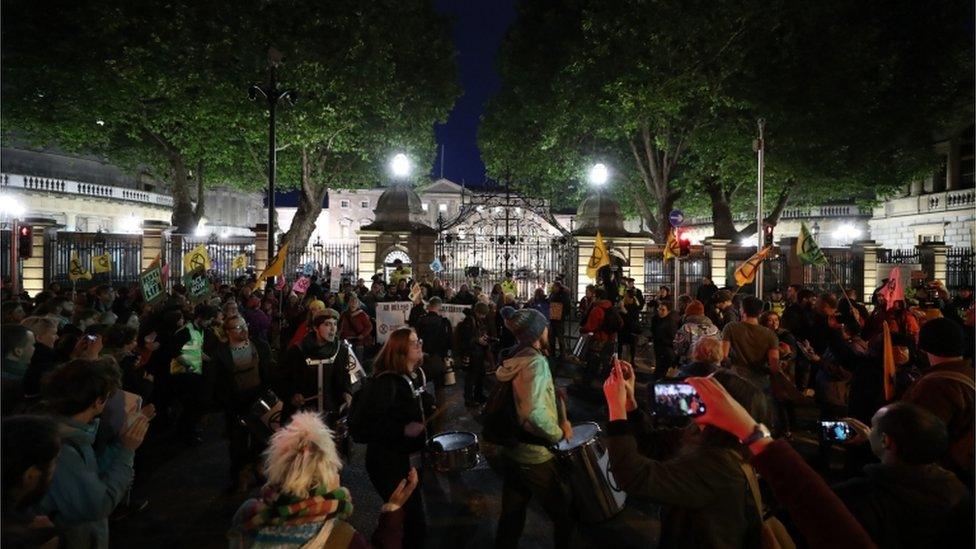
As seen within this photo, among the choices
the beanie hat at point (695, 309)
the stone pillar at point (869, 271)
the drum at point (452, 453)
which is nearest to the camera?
the drum at point (452, 453)

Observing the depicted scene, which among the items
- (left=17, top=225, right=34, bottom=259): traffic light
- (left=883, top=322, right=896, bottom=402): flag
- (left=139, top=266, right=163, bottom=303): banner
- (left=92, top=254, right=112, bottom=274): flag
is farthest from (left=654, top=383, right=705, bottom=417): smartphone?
(left=17, top=225, right=34, bottom=259): traffic light

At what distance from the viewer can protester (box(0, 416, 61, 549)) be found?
215 cm

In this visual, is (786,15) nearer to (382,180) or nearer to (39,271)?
(382,180)

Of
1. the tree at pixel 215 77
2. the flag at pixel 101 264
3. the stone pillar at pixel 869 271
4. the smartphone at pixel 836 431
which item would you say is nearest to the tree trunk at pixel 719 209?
the stone pillar at pixel 869 271

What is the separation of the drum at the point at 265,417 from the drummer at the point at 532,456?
2028 millimetres

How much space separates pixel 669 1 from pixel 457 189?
5573 cm

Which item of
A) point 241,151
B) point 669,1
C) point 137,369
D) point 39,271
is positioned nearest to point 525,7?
point 669,1

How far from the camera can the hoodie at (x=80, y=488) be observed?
8.86ft

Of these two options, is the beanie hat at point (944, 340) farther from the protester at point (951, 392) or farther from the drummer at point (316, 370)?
the drummer at point (316, 370)

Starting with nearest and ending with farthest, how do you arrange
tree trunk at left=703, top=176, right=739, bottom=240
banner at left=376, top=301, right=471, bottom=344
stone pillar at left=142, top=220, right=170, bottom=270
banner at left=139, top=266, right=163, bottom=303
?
banner at left=376, top=301, right=471, bottom=344, banner at left=139, top=266, right=163, bottom=303, stone pillar at left=142, top=220, right=170, bottom=270, tree trunk at left=703, top=176, right=739, bottom=240

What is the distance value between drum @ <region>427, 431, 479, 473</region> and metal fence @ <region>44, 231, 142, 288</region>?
16470mm

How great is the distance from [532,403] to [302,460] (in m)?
1.86

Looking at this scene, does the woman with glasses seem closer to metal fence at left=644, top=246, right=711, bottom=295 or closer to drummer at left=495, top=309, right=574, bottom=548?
drummer at left=495, top=309, right=574, bottom=548

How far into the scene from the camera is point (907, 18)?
21828 millimetres
